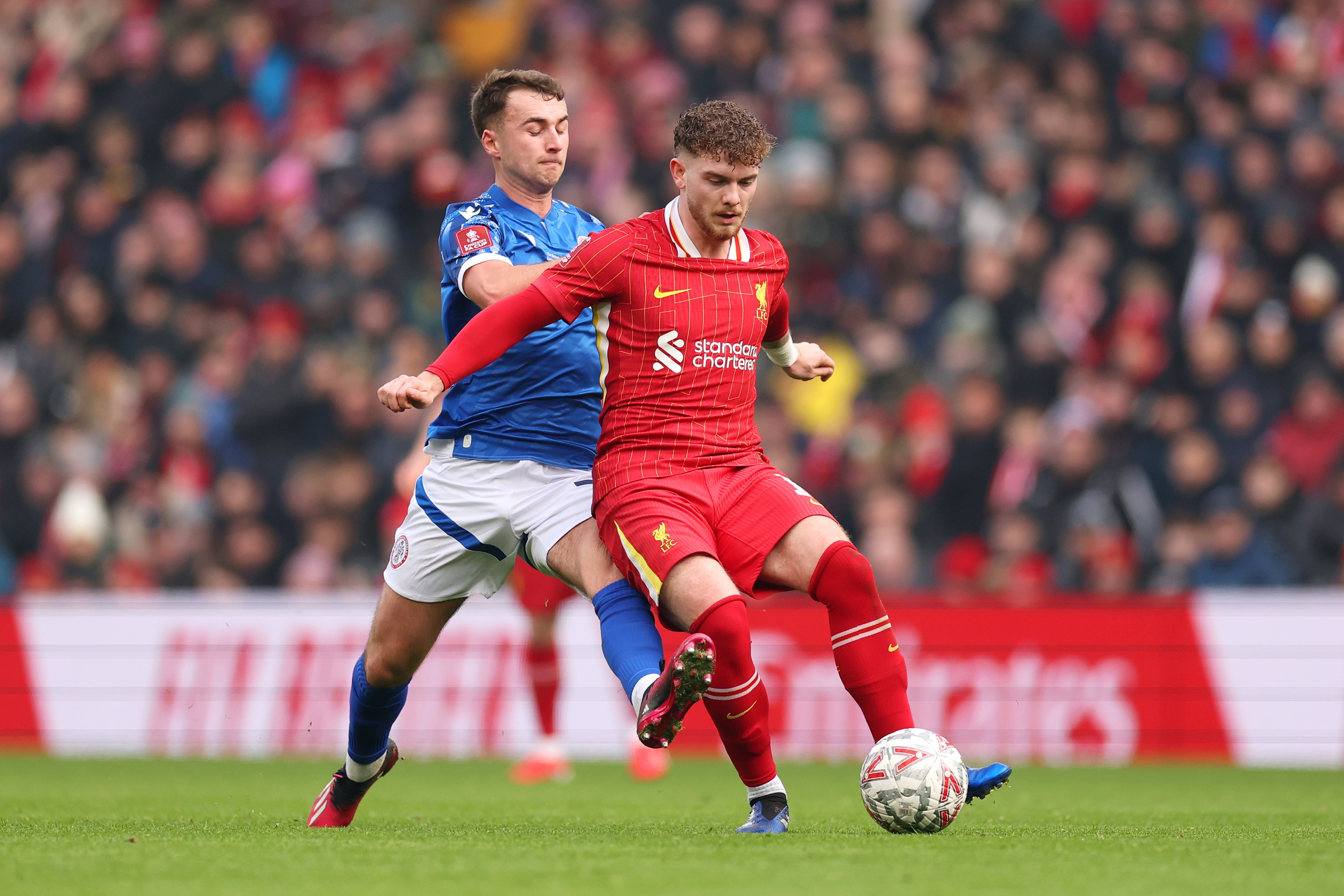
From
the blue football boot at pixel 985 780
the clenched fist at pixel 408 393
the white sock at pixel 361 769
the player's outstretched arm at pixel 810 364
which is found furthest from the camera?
the white sock at pixel 361 769

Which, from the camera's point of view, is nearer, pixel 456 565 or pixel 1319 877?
pixel 1319 877

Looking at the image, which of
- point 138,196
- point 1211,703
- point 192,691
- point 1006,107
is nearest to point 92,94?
point 138,196

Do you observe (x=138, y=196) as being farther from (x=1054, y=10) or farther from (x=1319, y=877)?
(x=1319, y=877)

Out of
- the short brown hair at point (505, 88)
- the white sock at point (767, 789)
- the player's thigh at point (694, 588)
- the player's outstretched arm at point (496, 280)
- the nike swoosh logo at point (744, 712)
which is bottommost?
the white sock at point (767, 789)

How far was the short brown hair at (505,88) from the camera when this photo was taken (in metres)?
6.27

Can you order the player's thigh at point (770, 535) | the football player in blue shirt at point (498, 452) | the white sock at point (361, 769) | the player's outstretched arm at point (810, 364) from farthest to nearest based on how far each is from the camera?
1. the white sock at point (361, 769)
2. the player's outstretched arm at point (810, 364)
3. the football player in blue shirt at point (498, 452)
4. the player's thigh at point (770, 535)

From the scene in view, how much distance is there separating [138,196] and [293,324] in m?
2.59

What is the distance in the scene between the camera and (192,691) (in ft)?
→ 37.9

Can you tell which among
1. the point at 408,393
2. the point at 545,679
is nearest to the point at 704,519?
the point at 408,393

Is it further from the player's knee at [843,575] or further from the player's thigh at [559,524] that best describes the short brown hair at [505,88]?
the player's knee at [843,575]

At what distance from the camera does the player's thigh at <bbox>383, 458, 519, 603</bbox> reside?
595 cm

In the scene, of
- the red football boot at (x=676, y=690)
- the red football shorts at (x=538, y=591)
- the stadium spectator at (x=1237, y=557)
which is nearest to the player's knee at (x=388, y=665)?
the red football boot at (x=676, y=690)

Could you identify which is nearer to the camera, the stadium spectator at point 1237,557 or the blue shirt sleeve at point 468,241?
the blue shirt sleeve at point 468,241

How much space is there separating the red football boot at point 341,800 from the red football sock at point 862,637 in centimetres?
180
